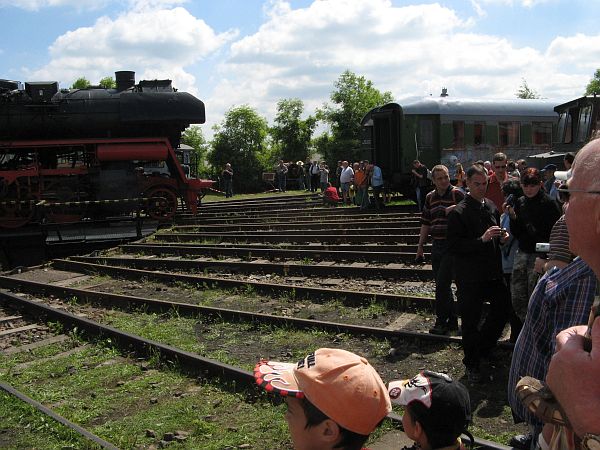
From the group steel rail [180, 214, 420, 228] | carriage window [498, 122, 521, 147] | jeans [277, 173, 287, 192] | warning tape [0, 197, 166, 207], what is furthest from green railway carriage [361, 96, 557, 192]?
jeans [277, 173, 287, 192]

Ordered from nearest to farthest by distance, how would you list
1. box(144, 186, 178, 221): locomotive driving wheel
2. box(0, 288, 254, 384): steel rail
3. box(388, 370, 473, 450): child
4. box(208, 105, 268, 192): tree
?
box(388, 370, 473, 450): child
box(0, 288, 254, 384): steel rail
box(144, 186, 178, 221): locomotive driving wheel
box(208, 105, 268, 192): tree

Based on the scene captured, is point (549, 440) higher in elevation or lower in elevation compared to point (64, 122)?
lower

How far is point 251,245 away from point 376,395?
37.9 ft

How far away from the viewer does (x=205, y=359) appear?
19.9 feet

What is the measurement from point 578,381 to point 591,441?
118 mm

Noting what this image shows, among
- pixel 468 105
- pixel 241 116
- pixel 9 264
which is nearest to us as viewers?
pixel 9 264

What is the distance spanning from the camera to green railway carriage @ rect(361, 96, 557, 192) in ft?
67.9

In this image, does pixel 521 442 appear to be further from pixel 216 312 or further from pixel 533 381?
pixel 216 312

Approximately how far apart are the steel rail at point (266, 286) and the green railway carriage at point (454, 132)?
37.1 feet

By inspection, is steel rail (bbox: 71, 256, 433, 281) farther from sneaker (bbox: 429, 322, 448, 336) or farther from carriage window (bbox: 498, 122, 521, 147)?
carriage window (bbox: 498, 122, 521, 147)

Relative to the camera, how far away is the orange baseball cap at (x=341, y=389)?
6.43 feet

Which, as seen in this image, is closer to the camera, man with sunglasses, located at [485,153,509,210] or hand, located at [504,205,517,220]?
hand, located at [504,205,517,220]

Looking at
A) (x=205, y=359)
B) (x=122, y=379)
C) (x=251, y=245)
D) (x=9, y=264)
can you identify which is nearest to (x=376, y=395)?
(x=205, y=359)

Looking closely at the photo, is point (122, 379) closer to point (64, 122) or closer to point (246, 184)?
point (64, 122)
